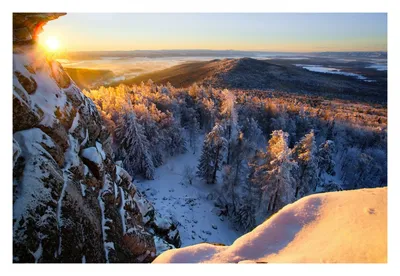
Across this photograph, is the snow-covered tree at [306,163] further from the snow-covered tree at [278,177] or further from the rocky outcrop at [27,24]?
the rocky outcrop at [27,24]

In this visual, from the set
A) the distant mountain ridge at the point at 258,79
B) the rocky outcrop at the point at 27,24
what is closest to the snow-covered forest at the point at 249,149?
the rocky outcrop at the point at 27,24

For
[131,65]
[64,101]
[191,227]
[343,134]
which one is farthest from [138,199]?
[343,134]

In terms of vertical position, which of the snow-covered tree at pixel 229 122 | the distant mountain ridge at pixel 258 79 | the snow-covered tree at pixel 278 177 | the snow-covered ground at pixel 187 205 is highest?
the distant mountain ridge at pixel 258 79

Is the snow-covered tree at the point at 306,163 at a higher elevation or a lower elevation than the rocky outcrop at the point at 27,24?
lower

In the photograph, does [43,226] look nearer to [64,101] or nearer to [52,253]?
[52,253]

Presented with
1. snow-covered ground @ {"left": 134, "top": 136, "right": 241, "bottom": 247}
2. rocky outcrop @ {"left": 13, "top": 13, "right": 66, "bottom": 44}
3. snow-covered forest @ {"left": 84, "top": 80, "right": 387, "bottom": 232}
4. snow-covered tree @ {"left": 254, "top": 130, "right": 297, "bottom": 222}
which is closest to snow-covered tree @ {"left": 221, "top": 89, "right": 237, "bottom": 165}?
snow-covered forest @ {"left": 84, "top": 80, "right": 387, "bottom": 232}

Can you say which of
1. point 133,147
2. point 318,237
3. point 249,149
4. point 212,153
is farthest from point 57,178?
point 249,149

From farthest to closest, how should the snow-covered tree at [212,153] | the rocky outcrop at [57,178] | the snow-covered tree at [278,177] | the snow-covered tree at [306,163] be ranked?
the snow-covered tree at [212,153] < the snow-covered tree at [306,163] < the snow-covered tree at [278,177] < the rocky outcrop at [57,178]

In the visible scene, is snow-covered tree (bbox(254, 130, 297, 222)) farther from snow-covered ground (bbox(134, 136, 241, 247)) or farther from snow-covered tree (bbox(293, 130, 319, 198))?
snow-covered ground (bbox(134, 136, 241, 247))
